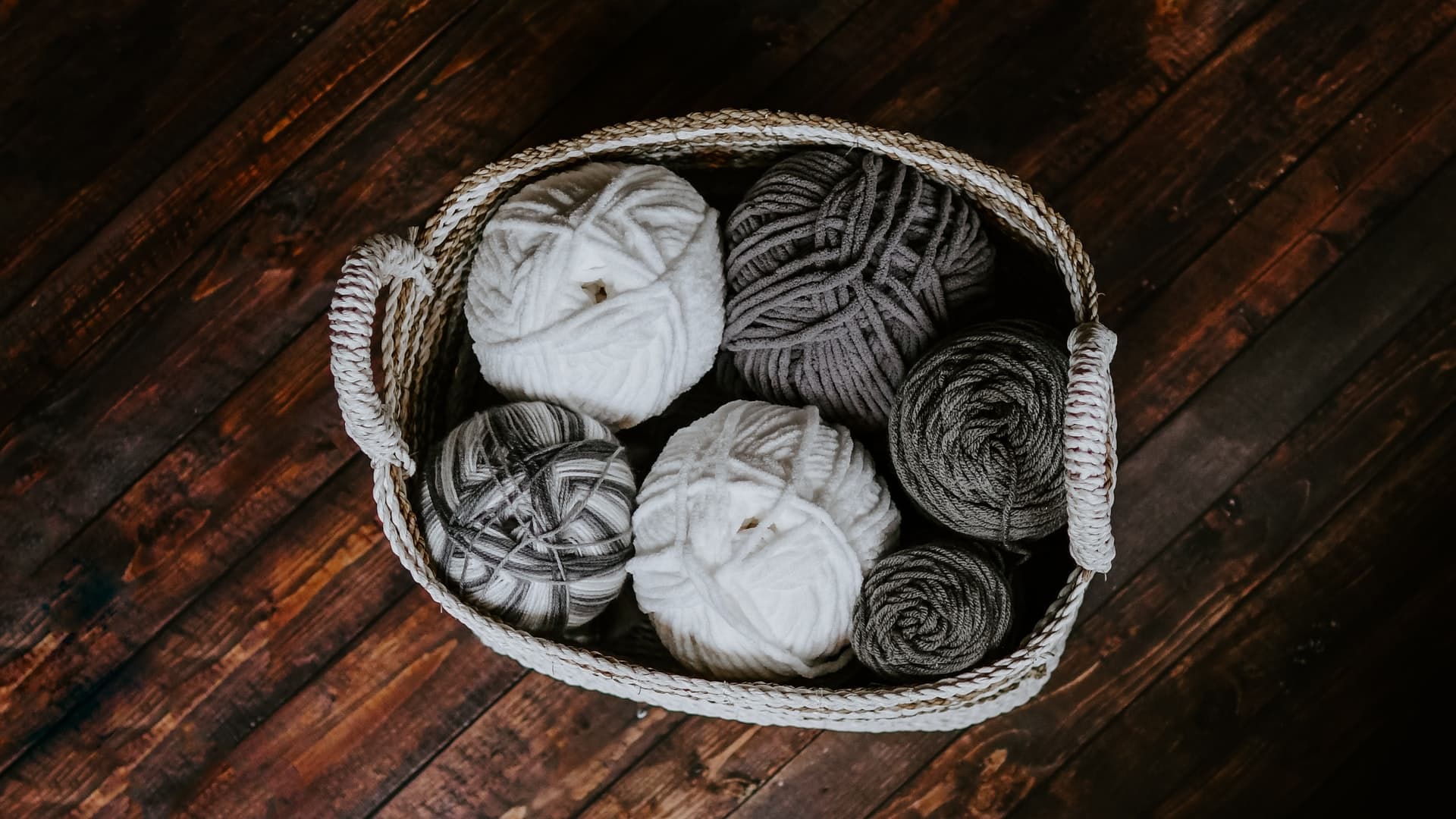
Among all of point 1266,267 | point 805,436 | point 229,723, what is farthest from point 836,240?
point 229,723

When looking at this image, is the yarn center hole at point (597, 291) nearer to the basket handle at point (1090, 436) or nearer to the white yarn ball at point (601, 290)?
the white yarn ball at point (601, 290)

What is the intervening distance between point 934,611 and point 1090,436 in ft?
0.53

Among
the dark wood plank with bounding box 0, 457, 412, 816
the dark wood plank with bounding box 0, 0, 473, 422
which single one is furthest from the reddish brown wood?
the dark wood plank with bounding box 0, 0, 473, 422

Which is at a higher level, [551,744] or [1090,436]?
[1090,436]

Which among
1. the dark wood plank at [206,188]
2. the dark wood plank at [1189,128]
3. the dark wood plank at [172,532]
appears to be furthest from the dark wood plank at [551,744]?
the dark wood plank at [206,188]

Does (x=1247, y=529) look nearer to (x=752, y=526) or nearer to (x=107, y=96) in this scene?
(x=752, y=526)

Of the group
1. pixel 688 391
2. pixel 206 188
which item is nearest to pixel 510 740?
pixel 688 391

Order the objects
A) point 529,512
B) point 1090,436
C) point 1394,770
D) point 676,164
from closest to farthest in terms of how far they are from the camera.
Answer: point 1090,436 < point 529,512 < point 676,164 < point 1394,770

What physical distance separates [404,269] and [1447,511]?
0.87 m

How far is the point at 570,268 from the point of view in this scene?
66 cm

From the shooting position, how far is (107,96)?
3.08 feet

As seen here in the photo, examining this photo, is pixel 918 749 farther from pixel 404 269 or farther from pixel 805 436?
pixel 404 269

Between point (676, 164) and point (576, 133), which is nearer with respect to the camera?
point (676, 164)

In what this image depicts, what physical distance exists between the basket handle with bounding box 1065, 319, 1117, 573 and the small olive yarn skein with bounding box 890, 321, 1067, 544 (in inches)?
1.7
